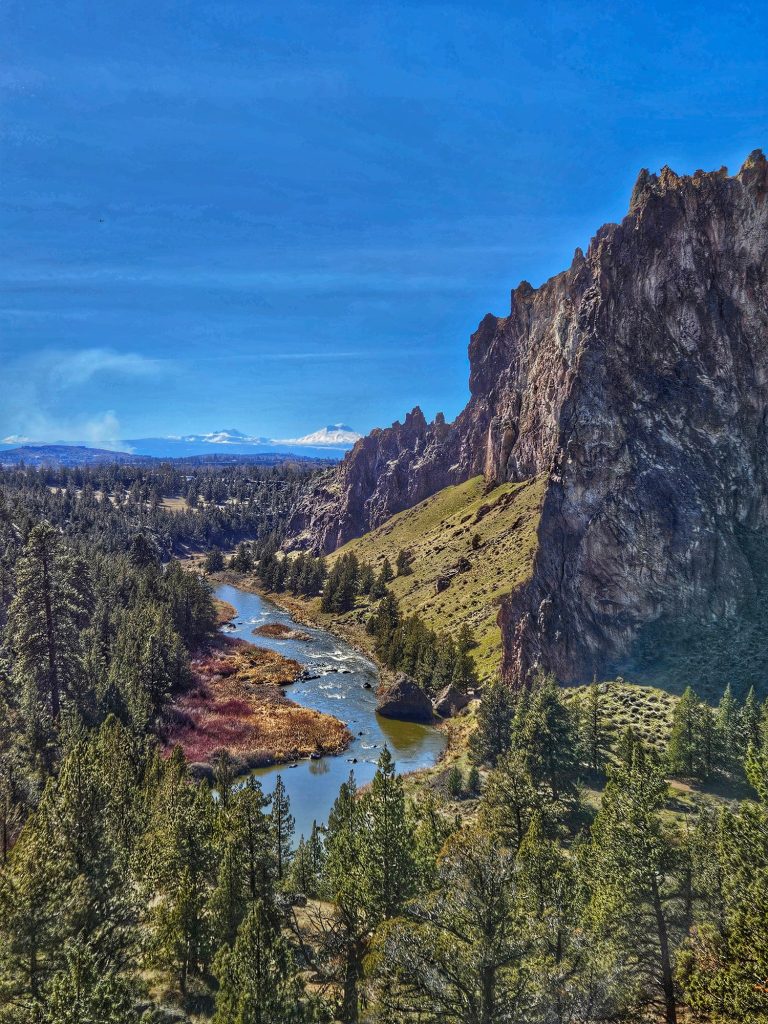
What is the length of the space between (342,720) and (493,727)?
26.2 metres

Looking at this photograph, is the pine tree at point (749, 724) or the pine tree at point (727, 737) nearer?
the pine tree at point (749, 724)

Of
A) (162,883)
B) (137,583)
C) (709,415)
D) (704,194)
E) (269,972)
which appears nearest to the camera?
(269,972)

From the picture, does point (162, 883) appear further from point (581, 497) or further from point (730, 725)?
point (581, 497)

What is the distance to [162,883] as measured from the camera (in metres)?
27.6

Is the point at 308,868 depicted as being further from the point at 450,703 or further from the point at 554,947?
the point at 450,703

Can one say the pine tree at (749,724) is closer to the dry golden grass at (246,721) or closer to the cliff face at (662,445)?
the cliff face at (662,445)

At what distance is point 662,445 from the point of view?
2997 inches

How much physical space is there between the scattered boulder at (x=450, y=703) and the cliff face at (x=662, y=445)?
460 inches

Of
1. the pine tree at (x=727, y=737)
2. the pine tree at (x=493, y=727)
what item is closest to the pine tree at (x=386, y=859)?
the pine tree at (x=493, y=727)

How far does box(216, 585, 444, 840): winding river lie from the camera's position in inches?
2325

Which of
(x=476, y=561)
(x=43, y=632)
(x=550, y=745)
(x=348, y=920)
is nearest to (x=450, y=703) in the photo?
(x=550, y=745)

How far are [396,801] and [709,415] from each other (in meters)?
68.2

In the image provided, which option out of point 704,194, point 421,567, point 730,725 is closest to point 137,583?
point 421,567

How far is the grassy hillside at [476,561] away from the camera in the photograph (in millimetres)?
109481
